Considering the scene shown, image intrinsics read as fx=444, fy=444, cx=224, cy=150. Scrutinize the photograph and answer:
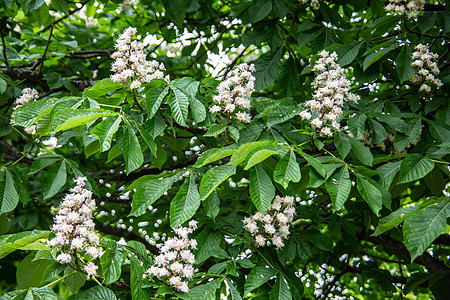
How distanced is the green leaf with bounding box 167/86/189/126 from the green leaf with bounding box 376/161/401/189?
937 mm

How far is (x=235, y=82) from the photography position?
2090 millimetres

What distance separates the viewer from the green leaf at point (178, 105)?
192 centimetres

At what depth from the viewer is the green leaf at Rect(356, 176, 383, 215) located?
1.77 meters

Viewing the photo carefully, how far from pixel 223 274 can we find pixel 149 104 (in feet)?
2.58

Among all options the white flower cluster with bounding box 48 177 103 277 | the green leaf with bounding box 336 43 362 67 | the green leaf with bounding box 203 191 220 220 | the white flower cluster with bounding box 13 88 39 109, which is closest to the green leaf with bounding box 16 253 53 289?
the white flower cluster with bounding box 48 177 103 277

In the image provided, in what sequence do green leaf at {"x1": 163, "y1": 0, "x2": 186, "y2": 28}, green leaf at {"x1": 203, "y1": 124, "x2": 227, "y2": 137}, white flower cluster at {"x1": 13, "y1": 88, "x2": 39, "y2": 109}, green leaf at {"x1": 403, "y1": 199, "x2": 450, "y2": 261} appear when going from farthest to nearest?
green leaf at {"x1": 163, "y1": 0, "x2": 186, "y2": 28}, white flower cluster at {"x1": 13, "y1": 88, "x2": 39, "y2": 109}, green leaf at {"x1": 203, "y1": 124, "x2": 227, "y2": 137}, green leaf at {"x1": 403, "y1": 199, "x2": 450, "y2": 261}

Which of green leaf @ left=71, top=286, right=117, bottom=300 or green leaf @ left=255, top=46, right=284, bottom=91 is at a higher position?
green leaf @ left=255, top=46, right=284, bottom=91

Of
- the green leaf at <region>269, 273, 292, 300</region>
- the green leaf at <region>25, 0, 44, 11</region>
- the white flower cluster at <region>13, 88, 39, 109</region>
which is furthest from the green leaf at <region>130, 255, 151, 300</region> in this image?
the green leaf at <region>25, 0, 44, 11</region>

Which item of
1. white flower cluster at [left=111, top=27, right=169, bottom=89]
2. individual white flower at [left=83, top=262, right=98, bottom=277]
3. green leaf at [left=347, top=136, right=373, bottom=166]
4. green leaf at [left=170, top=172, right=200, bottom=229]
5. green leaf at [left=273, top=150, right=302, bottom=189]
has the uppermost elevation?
white flower cluster at [left=111, top=27, right=169, bottom=89]

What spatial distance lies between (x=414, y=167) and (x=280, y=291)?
0.78 meters

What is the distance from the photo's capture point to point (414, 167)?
74.7 inches

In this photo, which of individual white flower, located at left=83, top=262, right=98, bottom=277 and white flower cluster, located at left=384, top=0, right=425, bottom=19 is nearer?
individual white flower, located at left=83, top=262, right=98, bottom=277

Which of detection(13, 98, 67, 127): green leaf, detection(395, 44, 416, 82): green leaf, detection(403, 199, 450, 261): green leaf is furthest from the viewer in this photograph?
detection(395, 44, 416, 82): green leaf

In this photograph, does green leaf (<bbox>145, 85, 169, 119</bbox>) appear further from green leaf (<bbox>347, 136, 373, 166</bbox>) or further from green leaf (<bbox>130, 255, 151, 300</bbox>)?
green leaf (<bbox>347, 136, 373, 166</bbox>)
